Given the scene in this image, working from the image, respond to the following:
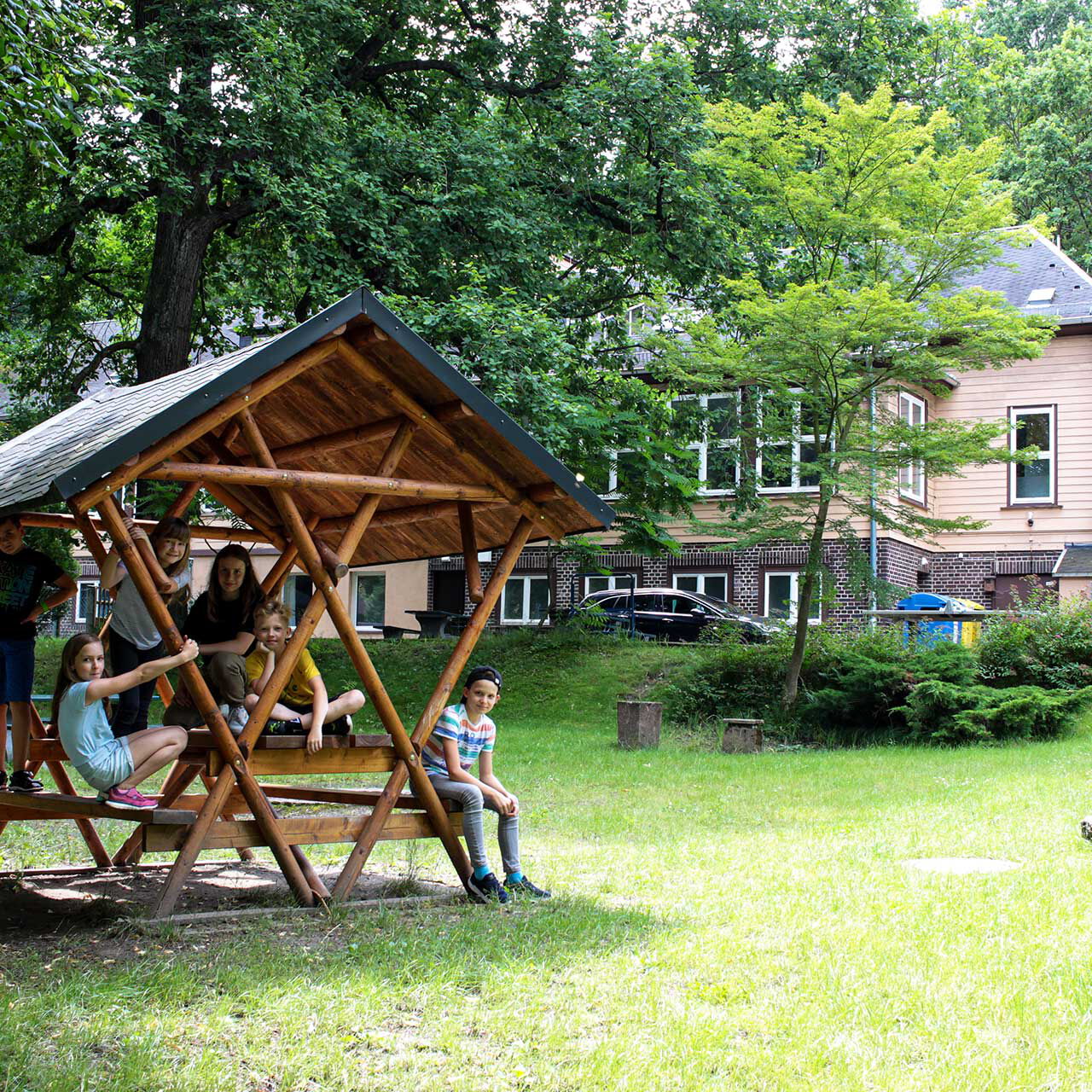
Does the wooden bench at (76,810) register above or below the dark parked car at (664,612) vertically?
above

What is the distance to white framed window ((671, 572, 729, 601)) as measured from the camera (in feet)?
105

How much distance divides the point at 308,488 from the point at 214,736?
169 centimetres

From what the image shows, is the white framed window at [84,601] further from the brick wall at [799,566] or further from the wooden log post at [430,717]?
the wooden log post at [430,717]

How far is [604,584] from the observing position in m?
34.0

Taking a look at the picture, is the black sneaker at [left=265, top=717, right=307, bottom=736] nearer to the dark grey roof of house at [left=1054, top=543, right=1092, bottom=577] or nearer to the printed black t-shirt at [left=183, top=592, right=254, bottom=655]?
the printed black t-shirt at [left=183, top=592, right=254, bottom=655]

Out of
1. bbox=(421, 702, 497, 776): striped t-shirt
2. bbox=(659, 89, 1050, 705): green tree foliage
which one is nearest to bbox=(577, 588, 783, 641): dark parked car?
bbox=(659, 89, 1050, 705): green tree foliage

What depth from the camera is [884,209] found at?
1906 centimetres

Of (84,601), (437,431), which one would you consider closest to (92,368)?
(437,431)

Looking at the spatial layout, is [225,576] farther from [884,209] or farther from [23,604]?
[884,209]

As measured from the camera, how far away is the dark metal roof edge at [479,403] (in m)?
8.02

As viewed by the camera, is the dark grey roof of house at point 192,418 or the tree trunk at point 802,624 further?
the tree trunk at point 802,624

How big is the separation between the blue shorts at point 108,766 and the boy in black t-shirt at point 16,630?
65.1 inches

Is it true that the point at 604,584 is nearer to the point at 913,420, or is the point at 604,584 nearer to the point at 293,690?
the point at 913,420

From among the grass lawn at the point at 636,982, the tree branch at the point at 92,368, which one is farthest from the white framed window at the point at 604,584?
the grass lawn at the point at 636,982
